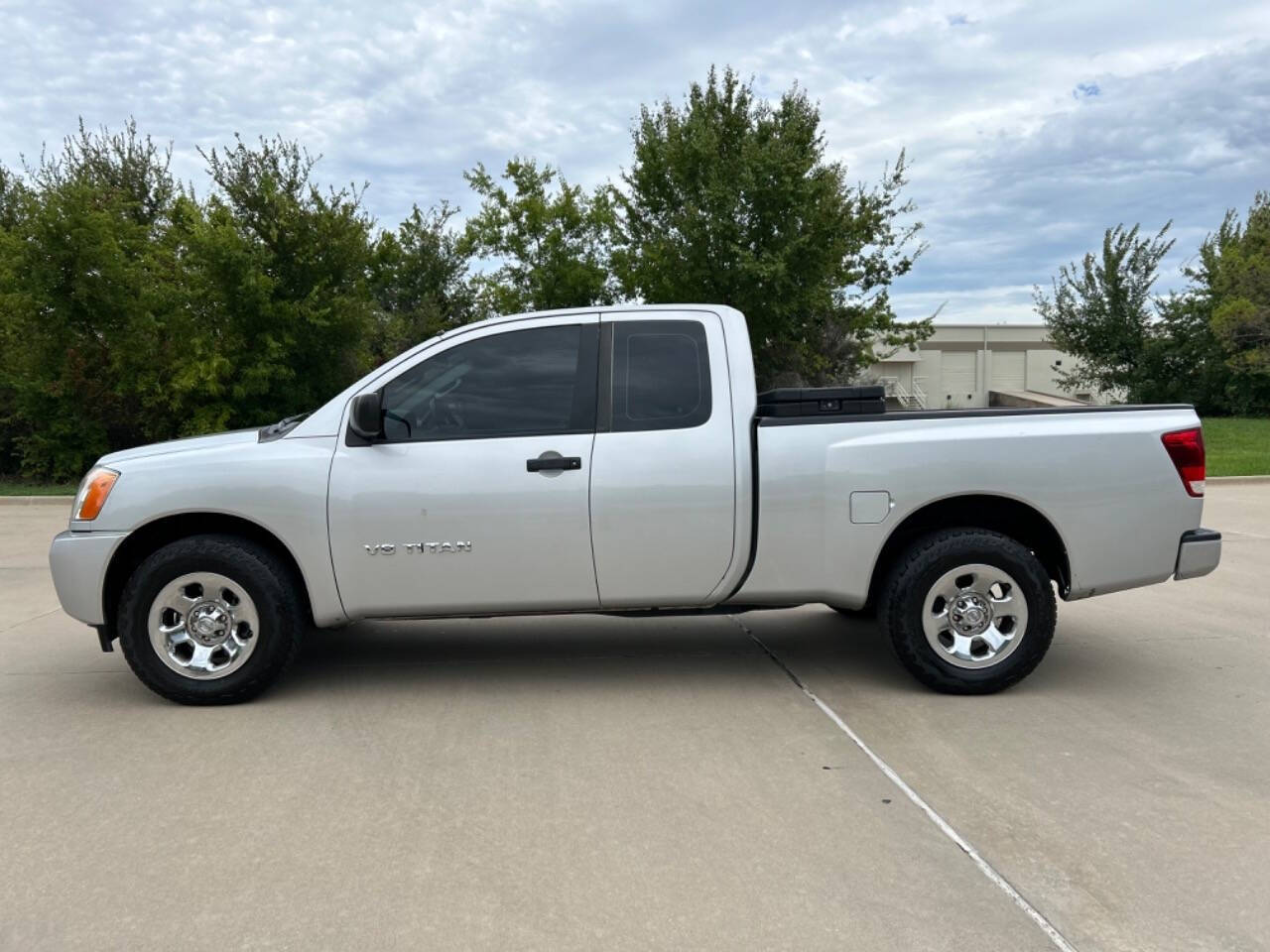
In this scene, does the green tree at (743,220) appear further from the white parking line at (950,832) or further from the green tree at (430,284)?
the white parking line at (950,832)

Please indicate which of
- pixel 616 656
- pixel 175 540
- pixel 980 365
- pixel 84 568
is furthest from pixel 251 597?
pixel 980 365

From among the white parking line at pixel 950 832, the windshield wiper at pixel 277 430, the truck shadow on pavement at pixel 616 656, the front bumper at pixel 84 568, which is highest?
the windshield wiper at pixel 277 430

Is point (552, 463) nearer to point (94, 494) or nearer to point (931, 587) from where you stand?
point (931, 587)

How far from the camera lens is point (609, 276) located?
28.9 metres

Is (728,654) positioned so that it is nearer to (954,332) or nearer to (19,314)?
(19,314)

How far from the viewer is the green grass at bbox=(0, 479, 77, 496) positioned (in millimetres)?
16297

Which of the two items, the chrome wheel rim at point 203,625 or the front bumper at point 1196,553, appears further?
the front bumper at point 1196,553

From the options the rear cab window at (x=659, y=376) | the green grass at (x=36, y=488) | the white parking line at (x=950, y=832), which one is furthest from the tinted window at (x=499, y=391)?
the green grass at (x=36, y=488)

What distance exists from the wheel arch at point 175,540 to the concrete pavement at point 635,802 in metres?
0.58

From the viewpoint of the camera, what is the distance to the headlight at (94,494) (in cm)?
502

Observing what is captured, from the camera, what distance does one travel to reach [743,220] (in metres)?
21.8

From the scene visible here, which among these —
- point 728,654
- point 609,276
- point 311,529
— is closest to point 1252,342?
point 609,276

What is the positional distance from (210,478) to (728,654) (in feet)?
9.94

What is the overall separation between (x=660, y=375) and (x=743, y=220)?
17.5 metres
